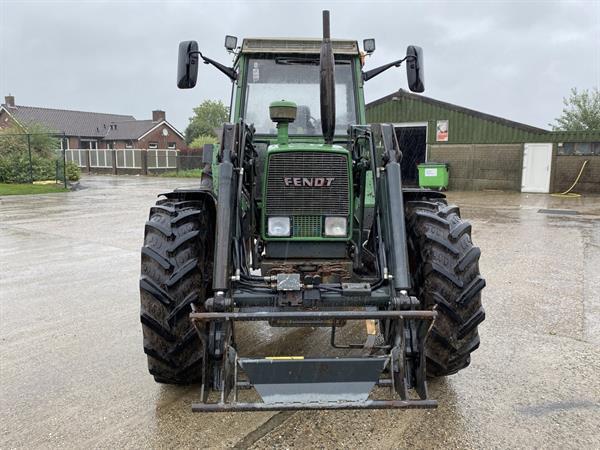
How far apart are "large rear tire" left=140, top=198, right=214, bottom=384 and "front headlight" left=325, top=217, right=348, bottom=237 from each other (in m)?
0.87

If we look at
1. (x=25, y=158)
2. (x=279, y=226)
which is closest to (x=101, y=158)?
(x=25, y=158)

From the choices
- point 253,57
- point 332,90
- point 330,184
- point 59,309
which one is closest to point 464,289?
point 330,184

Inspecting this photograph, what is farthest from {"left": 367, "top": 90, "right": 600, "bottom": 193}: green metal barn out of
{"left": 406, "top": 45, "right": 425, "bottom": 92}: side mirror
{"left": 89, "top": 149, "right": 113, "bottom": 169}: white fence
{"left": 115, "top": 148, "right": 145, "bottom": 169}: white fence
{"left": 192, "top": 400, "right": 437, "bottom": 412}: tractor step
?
{"left": 89, "top": 149, "right": 113, "bottom": 169}: white fence

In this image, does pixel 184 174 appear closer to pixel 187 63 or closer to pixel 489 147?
pixel 489 147

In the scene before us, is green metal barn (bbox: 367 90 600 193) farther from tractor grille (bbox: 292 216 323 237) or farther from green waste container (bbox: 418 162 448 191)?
tractor grille (bbox: 292 216 323 237)

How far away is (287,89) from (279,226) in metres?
1.62

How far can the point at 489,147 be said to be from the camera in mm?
20547

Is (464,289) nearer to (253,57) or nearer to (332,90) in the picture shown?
(332,90)

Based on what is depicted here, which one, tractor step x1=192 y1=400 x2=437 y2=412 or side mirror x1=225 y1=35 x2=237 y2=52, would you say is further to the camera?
side mirror x1=225 y1=35 x2=237 y2=52

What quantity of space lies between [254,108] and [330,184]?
1.49m

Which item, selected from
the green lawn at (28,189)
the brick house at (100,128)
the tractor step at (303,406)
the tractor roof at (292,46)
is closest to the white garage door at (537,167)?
the tractor roof at (292,46)

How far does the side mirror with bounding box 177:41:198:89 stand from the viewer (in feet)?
14.1

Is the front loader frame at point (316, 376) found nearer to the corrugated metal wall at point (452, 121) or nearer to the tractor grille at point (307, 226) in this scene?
the tractor grille at point (307, 226)

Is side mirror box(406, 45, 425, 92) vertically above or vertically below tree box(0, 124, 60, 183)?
above
